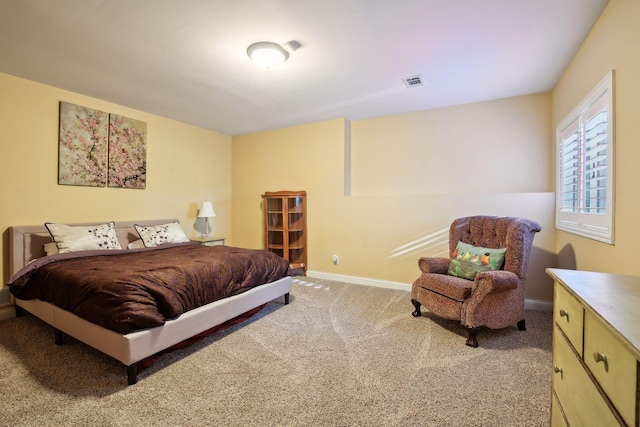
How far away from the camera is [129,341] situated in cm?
174

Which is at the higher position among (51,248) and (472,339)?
(51,248)

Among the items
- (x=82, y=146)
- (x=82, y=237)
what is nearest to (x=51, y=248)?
(x=82, y=237)

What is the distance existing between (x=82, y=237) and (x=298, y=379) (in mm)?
2829

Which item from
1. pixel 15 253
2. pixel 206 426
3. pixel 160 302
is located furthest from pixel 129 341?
pixel 15 253

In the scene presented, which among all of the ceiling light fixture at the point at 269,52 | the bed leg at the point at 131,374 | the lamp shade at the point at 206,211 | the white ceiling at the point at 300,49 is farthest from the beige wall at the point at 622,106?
the lamp shade at the point at 206,211

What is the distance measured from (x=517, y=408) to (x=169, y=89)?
4.13 metres

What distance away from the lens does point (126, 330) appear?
1.76 metres

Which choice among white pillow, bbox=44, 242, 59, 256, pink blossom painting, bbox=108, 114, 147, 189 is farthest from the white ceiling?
white pillow, bbox=44, 242, 59, 256

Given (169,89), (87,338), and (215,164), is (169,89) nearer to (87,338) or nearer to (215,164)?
(215,164)

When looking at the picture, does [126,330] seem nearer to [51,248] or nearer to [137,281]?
[137,281]

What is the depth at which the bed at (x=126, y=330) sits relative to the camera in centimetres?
179

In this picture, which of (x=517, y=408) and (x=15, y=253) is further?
(x=15, y=253)

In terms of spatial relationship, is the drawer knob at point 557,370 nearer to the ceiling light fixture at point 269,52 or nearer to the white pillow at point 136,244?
the ceiling light fixture at point 269,52

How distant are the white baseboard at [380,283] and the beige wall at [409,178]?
0.05 meters
